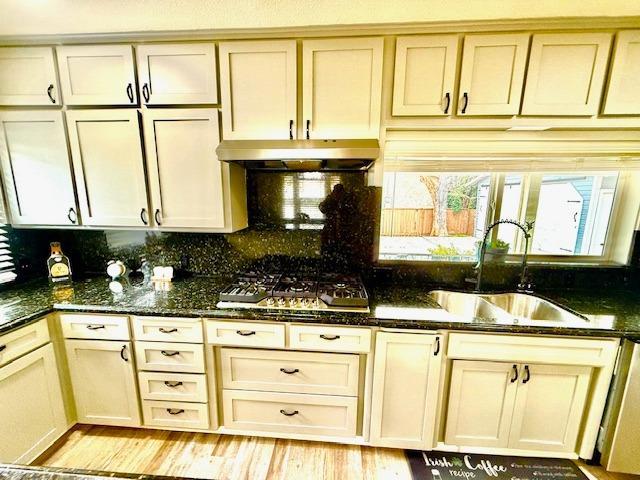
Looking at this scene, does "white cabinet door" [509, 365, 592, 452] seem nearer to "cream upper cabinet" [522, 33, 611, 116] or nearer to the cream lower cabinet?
the cream lower cabinet

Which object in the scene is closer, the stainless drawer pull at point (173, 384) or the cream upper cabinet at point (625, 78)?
the cream upper cabinet at point (625, 78)

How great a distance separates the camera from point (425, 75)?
1.49 m

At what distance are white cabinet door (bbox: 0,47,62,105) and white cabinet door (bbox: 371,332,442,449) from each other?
244 centimetres

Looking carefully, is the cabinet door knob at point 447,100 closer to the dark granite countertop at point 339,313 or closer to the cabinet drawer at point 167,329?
the dark granite countertop at point 339,313

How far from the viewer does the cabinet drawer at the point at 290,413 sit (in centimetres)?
161

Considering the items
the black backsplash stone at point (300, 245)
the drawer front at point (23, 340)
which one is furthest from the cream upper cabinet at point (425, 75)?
the drawer front at point (23, 340)

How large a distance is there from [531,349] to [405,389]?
0.70m

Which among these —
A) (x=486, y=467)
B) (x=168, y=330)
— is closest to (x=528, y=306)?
(x=486, y=467)

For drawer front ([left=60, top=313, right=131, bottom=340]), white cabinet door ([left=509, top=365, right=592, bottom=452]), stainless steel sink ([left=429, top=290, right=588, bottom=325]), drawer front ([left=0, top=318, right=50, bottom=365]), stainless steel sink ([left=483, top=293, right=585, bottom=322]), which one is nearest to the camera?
drawer front ([left=0, top=318, right=50, bottom=365])

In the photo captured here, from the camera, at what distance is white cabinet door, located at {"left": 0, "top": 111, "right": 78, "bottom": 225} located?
1683mm

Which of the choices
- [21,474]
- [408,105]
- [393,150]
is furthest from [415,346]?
[21,474]

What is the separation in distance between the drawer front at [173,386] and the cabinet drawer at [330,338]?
2.08ft

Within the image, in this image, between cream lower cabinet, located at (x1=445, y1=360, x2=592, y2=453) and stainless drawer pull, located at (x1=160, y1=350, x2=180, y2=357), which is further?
stainless drawer pull, located at (x1=160, y1=350, x2=180, y2=357)

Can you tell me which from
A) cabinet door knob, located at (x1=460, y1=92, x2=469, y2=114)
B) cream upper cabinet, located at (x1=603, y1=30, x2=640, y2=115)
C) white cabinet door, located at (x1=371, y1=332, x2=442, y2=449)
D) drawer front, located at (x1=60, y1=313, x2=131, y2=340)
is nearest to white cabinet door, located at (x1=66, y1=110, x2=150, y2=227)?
drawer front, located at (x1=60, y1=313, x2=131, y2=340)
